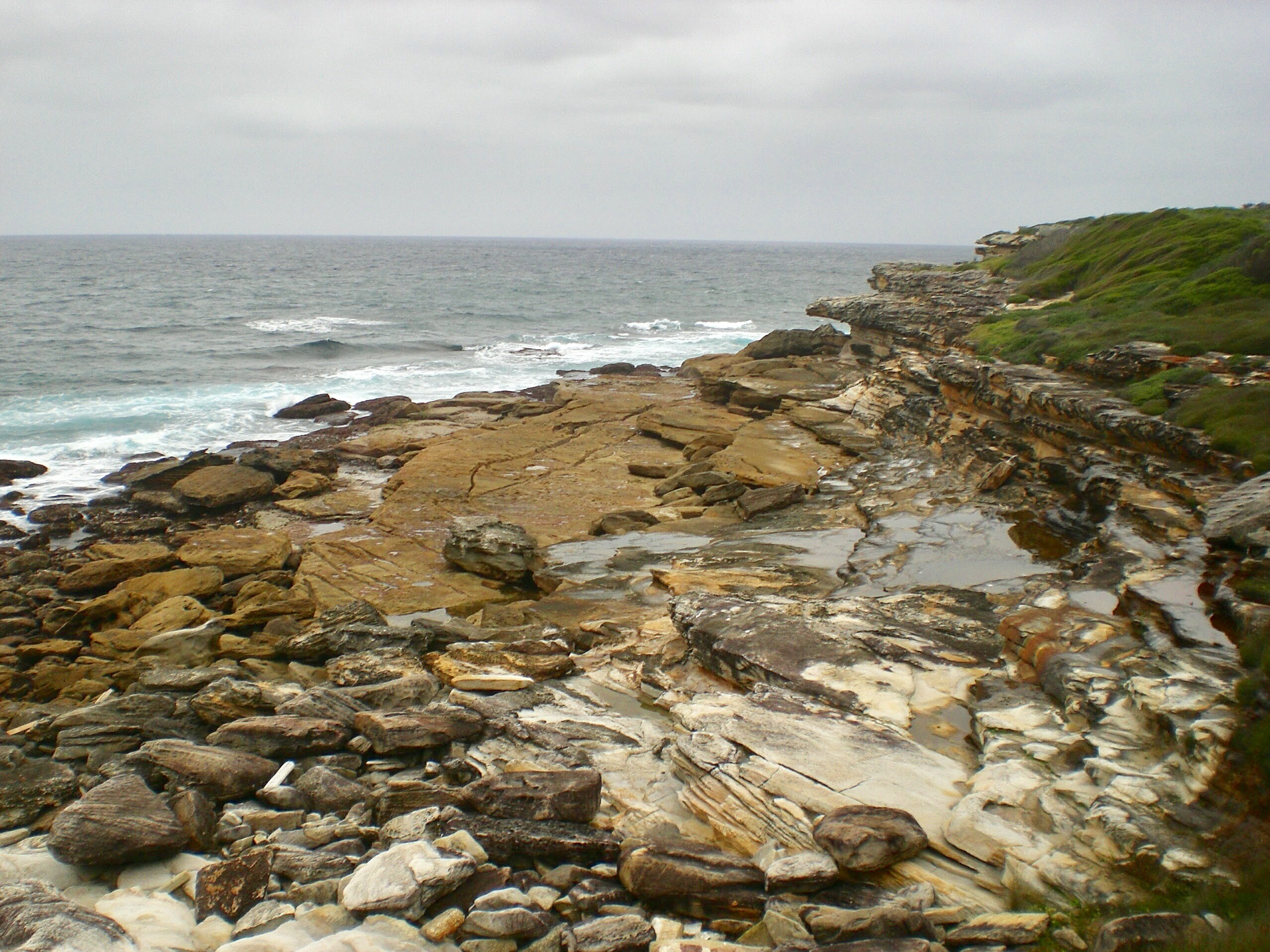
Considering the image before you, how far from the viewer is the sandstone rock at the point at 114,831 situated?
224 inches

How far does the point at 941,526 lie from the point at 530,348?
3631cm

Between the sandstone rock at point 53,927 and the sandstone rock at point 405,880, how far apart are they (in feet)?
3.82

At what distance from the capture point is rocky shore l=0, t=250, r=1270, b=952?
5168mm

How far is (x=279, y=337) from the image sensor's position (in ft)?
160

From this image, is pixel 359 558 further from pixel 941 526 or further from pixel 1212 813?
pixel 1212 813

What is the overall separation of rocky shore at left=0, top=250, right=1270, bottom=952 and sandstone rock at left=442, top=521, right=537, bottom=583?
5 cm

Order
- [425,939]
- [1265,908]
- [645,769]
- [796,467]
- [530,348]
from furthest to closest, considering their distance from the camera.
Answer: [530,348], [796,467], [645,769], [425,939], [1265,908]

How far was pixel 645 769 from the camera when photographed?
7.07 m

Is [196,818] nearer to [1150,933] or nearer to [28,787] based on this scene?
[28,787]

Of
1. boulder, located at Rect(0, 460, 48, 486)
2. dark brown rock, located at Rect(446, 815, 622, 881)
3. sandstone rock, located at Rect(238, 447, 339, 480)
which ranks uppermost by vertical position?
dark brown rock, located at Rect(446, 815, 622, 881)

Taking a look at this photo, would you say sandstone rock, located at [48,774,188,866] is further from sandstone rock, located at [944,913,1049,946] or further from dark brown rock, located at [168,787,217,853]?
sandstone rock, located at [944,913,1049,946]

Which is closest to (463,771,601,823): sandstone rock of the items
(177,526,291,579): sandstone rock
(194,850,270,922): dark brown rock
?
(194,850,270,922): dark brown rock

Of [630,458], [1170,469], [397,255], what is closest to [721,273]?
[397,255]

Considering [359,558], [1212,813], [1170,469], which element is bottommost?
[359,558]
